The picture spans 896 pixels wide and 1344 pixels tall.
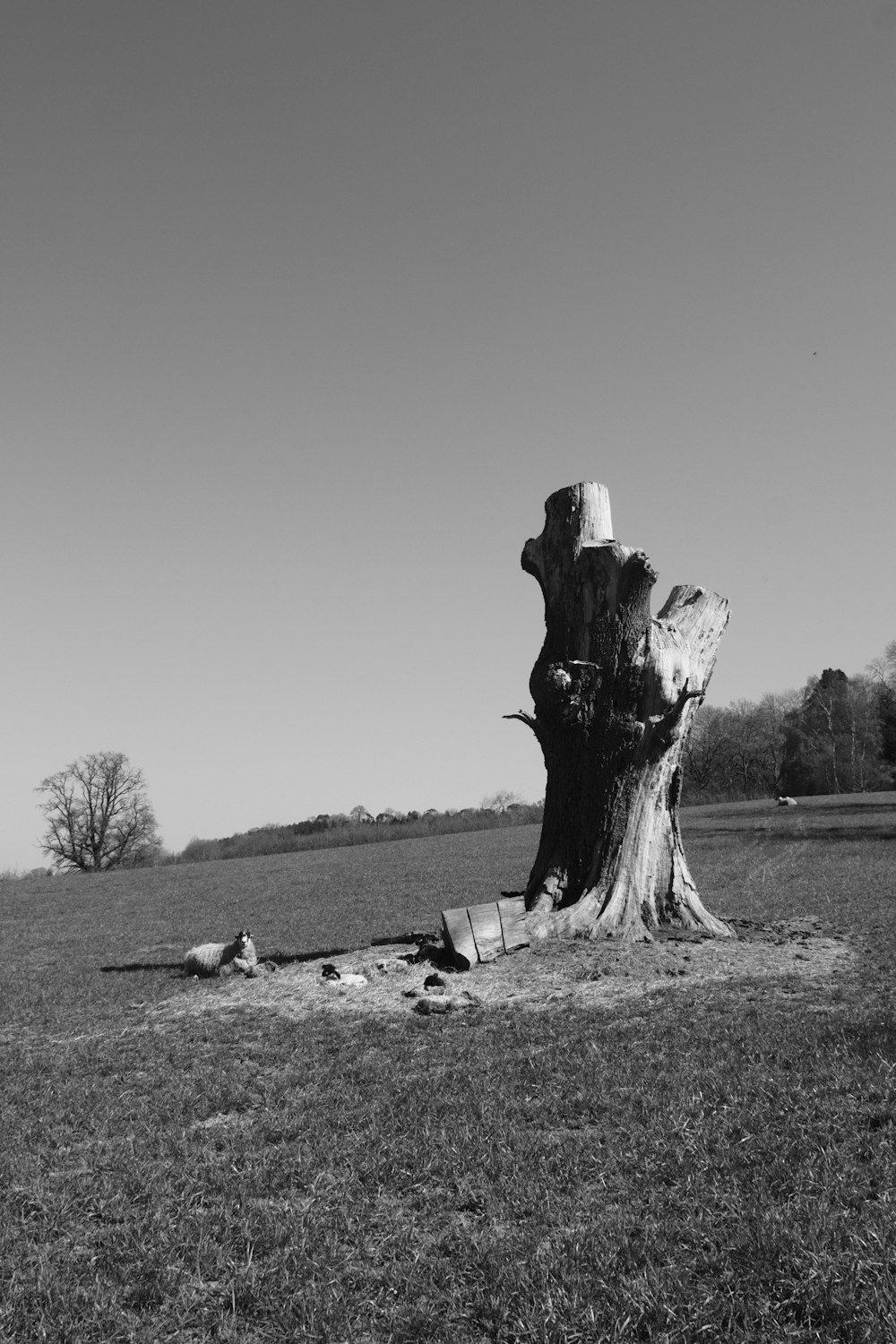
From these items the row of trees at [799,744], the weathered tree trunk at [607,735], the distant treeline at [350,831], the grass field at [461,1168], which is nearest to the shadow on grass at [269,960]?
the grass field at [461,1168]

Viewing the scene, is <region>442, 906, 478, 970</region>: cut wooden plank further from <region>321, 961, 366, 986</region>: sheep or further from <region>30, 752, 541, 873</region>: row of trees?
<region>30, 752, 541, 873</region>: row of trees

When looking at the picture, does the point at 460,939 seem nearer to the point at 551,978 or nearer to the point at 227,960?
the point at 551,978

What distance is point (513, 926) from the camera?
11680 millimetres

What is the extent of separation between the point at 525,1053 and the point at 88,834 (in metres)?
81.8

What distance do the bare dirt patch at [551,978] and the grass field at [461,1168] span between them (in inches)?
5.2

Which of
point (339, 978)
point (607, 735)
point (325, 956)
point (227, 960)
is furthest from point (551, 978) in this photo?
point (227, 960)

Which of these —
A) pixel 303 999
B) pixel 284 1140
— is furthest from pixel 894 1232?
pixel 303 999

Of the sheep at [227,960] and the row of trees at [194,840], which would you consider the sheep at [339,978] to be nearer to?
the sheep at [227,960]

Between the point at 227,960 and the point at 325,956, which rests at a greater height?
the point at 227,960

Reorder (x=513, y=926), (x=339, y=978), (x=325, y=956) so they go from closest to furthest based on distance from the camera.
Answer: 1. (x=339, y=978)
2. (x=513, y=926)
3. (x=325, y=956)

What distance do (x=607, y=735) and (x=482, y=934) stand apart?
10.8 ft

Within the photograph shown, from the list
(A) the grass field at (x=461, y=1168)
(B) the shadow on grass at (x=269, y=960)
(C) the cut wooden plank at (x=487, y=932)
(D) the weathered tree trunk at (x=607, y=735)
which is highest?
(D) the weathered tree trunk at (x=607, y=735)

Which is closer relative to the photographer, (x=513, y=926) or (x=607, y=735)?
(x=513, y=926)

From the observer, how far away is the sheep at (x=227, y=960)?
12438 mm
